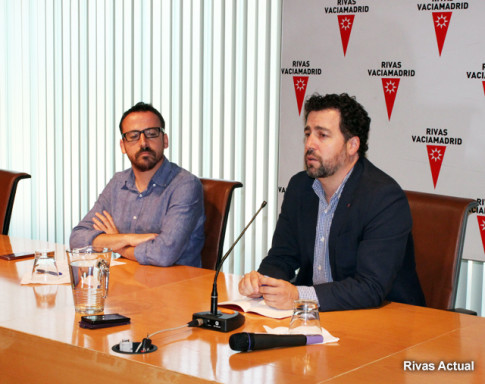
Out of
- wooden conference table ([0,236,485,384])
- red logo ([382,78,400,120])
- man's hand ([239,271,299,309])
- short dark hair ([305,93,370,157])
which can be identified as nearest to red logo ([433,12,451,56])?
red logo ([382,78,400,120])

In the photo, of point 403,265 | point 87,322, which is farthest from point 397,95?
point 87,322

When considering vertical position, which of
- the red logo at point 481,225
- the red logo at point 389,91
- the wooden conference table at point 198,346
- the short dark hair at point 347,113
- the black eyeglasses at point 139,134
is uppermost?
the red logo at point 389,91

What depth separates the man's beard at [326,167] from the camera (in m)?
2.74

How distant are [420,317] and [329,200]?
0.75 m

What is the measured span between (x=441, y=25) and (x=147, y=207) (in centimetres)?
181

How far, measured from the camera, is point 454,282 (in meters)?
2.61

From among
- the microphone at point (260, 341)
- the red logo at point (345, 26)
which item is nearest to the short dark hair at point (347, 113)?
the microphone at point (260, 341)

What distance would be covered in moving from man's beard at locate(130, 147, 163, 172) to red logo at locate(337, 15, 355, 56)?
1.42 metres

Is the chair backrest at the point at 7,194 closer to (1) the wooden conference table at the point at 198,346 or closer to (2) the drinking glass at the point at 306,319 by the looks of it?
(1) the wooden conference table at the point at 198,346

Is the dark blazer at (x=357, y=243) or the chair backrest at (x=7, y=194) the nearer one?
the dark blazer at (x=357, y=243)

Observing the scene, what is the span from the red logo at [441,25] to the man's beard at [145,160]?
1.62 metres

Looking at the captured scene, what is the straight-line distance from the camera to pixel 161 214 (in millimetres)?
3324

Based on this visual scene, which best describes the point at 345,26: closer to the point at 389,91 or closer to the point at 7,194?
the point at 389,91

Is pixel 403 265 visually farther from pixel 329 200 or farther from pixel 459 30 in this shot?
pixel 459 30
